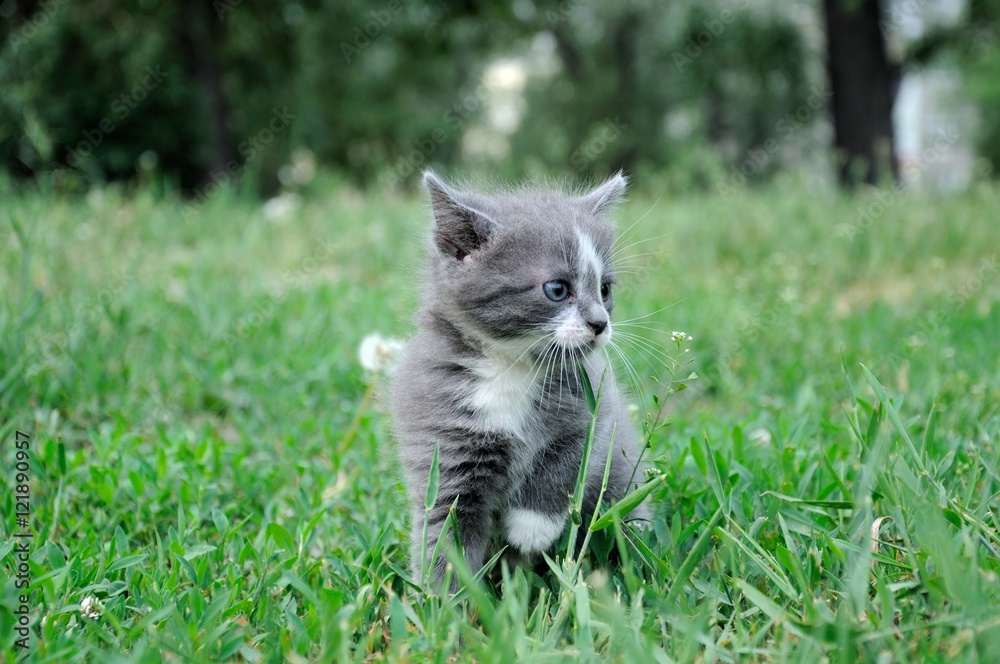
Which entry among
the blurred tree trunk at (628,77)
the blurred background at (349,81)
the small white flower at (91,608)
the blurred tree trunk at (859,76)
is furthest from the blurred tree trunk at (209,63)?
the blurred tree trunk at (628,77)

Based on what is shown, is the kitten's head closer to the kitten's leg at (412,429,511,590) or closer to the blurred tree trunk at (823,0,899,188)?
the kitten's leg at (412,429,511,590)

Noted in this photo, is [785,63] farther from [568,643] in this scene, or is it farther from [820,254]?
[568,643]

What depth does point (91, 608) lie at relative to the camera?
2018 mm

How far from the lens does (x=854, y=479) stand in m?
2.53

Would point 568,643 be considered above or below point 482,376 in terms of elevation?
below

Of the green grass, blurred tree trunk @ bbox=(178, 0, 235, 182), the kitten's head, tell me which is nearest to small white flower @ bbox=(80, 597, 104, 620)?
the green grass

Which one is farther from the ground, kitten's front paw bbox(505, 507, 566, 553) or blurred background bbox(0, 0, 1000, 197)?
kitten's front paw bbox(505, 507, 566, 553)

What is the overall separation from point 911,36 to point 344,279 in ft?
40.3

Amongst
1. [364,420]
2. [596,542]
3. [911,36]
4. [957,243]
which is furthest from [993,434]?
[911,36]

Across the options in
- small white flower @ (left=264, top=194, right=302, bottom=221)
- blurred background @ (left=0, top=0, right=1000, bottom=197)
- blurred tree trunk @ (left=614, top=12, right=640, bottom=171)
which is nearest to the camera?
small white flower @ (left=264, top=194, right=302, bottom=221)

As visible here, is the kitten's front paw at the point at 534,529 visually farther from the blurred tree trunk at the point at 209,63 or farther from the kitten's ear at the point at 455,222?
the blurred tree trunk at the point at 209,63

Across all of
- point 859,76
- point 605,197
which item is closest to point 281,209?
point 605,197

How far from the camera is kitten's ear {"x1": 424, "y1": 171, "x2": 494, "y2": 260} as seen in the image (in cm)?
227

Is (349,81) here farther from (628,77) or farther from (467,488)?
(467,488)
